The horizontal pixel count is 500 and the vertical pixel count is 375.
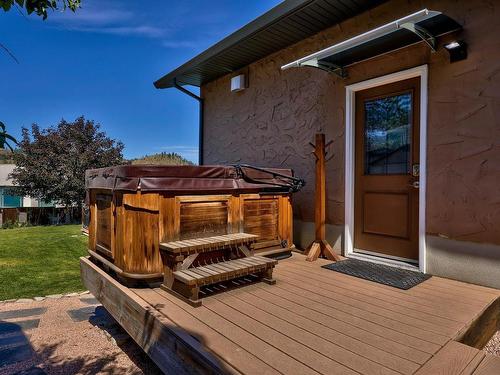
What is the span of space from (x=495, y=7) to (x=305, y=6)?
5.98ft

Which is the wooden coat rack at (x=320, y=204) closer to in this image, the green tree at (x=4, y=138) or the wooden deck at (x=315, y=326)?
the wooden deck at (x=315, y=326)

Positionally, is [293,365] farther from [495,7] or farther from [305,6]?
[305,6]

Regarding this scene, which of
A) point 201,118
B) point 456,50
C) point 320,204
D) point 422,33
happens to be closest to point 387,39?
point 422,33

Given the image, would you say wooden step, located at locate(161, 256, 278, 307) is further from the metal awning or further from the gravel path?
the metal awning

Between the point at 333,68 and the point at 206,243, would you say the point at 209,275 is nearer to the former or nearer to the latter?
the point at 206,243

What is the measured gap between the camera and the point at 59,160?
12.5 metres

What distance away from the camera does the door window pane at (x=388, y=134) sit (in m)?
3.49

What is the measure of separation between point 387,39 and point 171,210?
270 cm

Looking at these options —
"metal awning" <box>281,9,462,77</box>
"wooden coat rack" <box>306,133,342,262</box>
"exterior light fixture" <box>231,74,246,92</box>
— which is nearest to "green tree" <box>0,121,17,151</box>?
"metal awning" <box>281,9,462,77</box>

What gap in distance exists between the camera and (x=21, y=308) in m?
3.87

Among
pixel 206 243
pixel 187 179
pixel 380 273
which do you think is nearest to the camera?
pixel 206 243

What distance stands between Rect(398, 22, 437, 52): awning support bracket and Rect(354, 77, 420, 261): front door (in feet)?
1.28

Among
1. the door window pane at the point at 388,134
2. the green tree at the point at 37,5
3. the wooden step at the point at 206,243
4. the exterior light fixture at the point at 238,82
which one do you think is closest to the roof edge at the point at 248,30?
the exterior light fixture at the point at 238,82

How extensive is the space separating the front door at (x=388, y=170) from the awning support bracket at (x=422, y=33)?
39 cm
